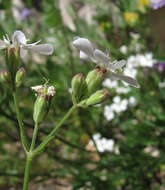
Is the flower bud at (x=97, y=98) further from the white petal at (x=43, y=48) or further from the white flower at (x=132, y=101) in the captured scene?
the white flower at (x=132, y=101)

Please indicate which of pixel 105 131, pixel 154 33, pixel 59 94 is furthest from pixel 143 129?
pixel 154 33

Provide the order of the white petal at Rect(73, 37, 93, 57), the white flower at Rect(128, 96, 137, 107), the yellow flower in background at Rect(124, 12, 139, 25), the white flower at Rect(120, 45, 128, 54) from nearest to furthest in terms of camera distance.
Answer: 1. the white petal at Rect(73, 37, 93, 57)
2. the white flower at Rect(128, 96, 137, 107)
3. the white flower at Rect(120, 45, 128, 54)
4. the yellow flower in background at Rect(124, 12, 139, 25)

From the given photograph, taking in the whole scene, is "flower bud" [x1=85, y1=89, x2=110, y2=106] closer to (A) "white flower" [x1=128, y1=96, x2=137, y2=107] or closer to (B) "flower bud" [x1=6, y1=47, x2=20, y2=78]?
(B) "flower bud" [x1=6, y1=47, x2=20, y2=78]

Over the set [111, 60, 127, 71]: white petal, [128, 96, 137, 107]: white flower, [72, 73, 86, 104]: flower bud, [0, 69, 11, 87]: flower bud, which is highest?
[0, 69, 11, 87]: flower bud

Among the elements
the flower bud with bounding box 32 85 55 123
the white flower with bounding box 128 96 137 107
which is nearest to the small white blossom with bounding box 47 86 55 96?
the flower bud with bounding box 32 85 55 123

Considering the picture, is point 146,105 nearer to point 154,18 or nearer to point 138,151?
point 138,151

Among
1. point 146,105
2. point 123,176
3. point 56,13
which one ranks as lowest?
point 123,176
